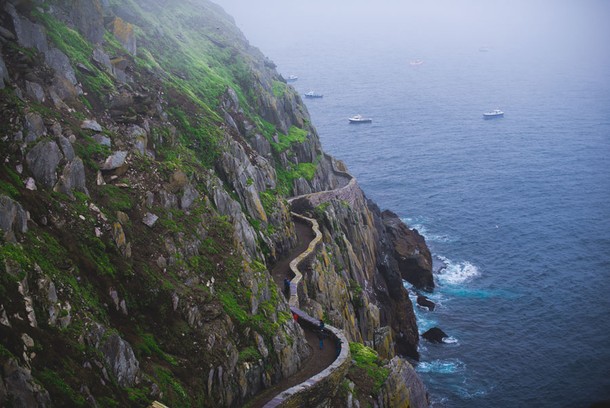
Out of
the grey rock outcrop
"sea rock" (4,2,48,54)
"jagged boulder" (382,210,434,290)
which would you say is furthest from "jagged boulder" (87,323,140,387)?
"jagged boulder" (382,210,434,290)

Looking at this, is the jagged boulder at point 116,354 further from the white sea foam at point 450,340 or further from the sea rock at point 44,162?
the white sea foam at point 450,340

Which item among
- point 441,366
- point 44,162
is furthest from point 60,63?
point 441,366

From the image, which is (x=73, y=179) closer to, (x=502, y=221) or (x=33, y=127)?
(x=33, y=127)

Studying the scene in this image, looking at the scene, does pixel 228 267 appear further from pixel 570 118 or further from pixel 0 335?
pixel 570 118

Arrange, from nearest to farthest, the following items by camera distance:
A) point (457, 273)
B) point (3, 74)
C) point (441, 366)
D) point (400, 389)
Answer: point (3, 74) → point (400, 389) → point (441, 366) → point (457, 273)

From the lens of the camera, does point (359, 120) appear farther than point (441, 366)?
Yes

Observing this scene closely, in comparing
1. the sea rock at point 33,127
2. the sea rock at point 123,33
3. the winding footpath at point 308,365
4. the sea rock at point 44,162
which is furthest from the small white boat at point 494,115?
the sea rock at point 44,162
